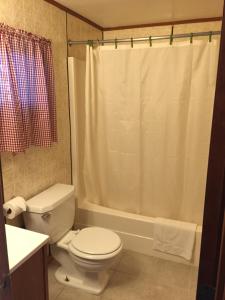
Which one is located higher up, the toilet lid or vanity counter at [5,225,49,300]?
vanity counter at [5,225,49,300]

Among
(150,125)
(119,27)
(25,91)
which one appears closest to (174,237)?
(150,125)

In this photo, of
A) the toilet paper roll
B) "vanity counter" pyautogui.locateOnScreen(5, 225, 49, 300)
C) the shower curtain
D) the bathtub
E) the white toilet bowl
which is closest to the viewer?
"vanity counter" pyautogui.locateOnScreen(5, 225, 49, 300)

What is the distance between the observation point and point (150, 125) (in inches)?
94.3

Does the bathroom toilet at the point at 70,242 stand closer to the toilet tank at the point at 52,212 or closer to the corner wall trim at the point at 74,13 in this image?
the toilet tank at the point at 52,212

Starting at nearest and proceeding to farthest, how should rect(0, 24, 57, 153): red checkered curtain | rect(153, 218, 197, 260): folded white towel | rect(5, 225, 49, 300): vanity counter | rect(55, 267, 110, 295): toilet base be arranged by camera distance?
1. rect(5, 225, 49, 300): vanity counter
2. rect(0, 24, 57, 153): red checkered curtain
3. rect(55, 267, 110, 295): toilet base
4. rect(153, 218, 197, 260): folded white towel

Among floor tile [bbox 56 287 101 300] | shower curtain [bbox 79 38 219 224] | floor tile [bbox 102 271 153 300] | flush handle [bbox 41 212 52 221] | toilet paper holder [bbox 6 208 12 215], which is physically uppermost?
shower curtain [bbox 79 38 219 224]

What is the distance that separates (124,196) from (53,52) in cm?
147

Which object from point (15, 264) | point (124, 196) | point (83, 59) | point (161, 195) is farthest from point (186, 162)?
point (15, 264)

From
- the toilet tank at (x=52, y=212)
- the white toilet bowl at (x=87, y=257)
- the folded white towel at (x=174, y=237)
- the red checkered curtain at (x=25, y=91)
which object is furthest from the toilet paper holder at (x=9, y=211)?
the folded white towel at (x=174, y=237)

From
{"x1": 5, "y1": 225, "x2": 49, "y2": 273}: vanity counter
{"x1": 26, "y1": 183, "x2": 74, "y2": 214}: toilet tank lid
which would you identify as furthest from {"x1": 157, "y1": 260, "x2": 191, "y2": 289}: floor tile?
{"x1": 5, "y1": 225, "x2": 49, "y2": 273}: vanity counter

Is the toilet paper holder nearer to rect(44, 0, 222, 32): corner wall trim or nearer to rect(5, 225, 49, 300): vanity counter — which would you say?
rect(5, 225, 49, 300): vanity counter

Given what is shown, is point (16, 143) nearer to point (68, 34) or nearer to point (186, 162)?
point (68, 34)

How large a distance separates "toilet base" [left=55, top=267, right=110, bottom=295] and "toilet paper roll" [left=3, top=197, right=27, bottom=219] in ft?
2.43

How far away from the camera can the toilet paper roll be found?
5.95 ft
